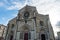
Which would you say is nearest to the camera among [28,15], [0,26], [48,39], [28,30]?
[48,39]

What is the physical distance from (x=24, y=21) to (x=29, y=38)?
17.4ft

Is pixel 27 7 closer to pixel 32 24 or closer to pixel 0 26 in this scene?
pixel 32 24

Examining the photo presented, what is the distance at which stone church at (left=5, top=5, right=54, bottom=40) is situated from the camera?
25719mm

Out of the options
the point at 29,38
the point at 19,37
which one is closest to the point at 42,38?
the point at 29,38

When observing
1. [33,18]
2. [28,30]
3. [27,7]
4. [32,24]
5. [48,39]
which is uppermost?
[27,7]

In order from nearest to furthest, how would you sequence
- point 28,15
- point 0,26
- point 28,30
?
point 28,30, point 28,15, point 0,26

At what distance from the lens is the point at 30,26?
87.4 feet

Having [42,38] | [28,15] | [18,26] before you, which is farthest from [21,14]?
[42,38]

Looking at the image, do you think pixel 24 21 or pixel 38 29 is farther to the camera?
pixel 24 21

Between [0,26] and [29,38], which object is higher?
[0,26]

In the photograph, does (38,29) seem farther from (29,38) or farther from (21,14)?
(21,14)

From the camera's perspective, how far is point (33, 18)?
91.1ft

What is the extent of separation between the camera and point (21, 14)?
29.7 m

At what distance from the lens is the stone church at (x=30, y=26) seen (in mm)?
25719
